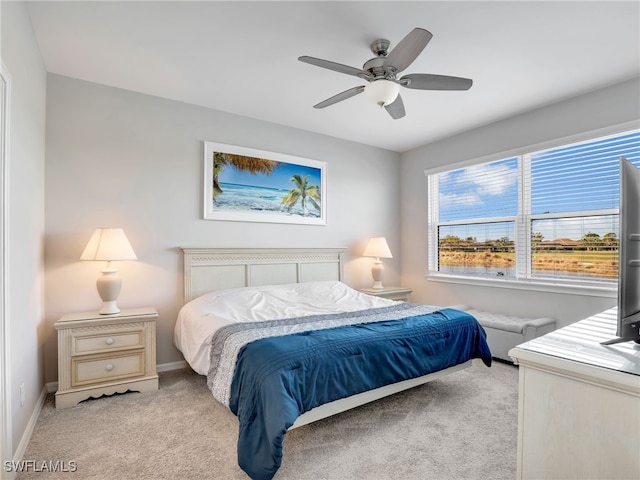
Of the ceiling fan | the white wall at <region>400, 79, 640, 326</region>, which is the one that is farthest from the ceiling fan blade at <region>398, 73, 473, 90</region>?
the white wall at <region>400, 79, 640, 326</region>

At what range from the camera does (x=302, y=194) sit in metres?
4.27

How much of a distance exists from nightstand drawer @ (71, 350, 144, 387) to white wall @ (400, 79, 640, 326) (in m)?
3.63

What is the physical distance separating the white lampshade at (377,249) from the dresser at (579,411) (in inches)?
131

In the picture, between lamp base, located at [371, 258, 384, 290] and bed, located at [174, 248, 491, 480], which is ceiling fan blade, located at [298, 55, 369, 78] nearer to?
bed, located at [174, 248, 491, 480]

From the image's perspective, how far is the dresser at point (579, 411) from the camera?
93cm

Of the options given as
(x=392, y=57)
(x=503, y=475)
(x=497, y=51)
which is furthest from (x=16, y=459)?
(x=497, y=51)

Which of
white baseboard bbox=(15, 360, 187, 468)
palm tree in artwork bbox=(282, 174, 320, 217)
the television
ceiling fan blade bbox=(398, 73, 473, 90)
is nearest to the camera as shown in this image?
the television

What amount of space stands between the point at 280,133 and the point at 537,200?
2.98m

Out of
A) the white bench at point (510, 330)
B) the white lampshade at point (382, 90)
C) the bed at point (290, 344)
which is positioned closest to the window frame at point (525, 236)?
the white bench at point (510, 330)

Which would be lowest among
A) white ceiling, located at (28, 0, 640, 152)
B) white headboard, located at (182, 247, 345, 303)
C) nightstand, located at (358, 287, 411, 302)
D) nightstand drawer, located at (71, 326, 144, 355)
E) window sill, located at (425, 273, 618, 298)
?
nightstand drawer, located at (71, 326, 144, 355)

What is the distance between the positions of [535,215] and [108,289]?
4.23 meters

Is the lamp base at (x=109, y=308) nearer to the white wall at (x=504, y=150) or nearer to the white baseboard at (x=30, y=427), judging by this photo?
the white baseboard at (x=30, y=427)

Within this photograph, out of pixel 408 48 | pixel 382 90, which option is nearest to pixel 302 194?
pixel 382 90

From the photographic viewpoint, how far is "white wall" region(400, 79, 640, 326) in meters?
3.19
